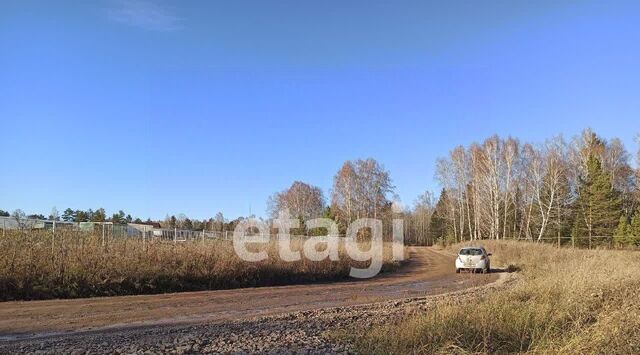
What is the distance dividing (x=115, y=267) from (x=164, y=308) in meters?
4.75

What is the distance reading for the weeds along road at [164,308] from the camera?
1100 centimetres

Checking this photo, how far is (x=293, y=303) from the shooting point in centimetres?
1591

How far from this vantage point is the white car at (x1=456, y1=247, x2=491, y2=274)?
2986 cm

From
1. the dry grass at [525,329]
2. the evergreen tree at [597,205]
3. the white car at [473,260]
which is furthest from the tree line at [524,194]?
the dry grass at [525,329]

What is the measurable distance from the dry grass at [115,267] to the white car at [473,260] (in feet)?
39.1

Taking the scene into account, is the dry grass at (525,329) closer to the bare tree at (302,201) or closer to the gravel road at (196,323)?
the gravel road at (196,323)

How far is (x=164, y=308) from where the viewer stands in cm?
1422

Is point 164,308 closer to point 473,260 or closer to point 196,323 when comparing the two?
point 196,323

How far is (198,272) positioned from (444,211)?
7684 centimetres

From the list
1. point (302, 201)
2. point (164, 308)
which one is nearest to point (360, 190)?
point (302, 201)

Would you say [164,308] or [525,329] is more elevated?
[525,329]

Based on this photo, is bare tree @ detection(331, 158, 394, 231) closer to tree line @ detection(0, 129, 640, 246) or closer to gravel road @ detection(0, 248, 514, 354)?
tree line @ detection(0, 129, 640, 246)

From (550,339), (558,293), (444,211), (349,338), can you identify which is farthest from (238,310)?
(444,211)

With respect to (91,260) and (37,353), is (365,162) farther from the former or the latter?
(37,353)
